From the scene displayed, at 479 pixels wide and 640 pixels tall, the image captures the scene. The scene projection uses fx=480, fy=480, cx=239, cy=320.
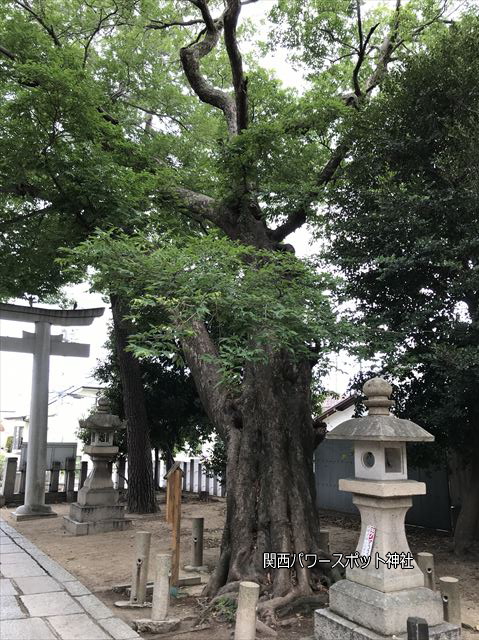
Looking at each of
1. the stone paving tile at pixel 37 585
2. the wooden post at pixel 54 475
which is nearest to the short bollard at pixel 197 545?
the stone paving tile at pixel 37 585

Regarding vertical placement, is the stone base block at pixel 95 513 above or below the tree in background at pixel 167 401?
below

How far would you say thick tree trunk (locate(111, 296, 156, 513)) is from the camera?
13531 millimetres

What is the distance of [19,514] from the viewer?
12.7 metres

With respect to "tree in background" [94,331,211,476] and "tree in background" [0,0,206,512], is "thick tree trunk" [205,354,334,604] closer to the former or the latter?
"tree in background" [0,0,206,512]

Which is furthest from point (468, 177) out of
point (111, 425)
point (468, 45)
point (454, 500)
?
point (111, 425)

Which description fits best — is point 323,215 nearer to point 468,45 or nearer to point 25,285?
point 468,45

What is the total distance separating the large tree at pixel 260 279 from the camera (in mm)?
5617

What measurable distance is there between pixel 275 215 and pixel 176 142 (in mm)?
4905

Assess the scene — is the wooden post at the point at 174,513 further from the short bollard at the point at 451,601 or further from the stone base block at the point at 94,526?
the stone base block at the point at 94,526

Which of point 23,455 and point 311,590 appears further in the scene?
point 23,455

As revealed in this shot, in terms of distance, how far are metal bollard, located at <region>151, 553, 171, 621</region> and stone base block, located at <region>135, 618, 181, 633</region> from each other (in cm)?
10

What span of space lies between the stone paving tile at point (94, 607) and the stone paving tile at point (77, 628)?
126 millimetres

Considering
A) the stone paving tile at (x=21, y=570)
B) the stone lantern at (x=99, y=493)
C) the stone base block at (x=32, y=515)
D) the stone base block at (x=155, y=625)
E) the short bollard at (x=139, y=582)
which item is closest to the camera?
the stone base block at (x=155, y=625)

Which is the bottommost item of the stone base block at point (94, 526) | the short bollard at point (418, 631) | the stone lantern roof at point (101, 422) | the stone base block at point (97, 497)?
the stone base block at point (94, 526)
